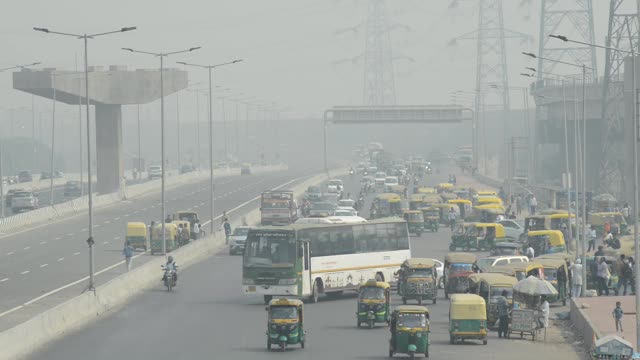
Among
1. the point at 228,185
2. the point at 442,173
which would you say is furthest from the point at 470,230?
the point at 442,173

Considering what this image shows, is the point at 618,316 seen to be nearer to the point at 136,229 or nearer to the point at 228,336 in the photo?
the point at 228,336

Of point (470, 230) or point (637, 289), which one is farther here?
point (470, 230)

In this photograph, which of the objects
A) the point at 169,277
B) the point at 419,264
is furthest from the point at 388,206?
the point at 419,264

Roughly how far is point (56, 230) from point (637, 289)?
61.3 m

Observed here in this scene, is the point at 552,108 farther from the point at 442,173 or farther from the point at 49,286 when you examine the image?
the point at 49,286

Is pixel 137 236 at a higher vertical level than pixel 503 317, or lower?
higher

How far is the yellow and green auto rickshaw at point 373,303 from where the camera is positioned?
42719 mm

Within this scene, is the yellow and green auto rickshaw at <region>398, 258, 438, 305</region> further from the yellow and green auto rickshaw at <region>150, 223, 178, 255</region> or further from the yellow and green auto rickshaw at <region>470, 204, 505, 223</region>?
the yellow and green auto rickshaw at <region>470, 204, 505, 223</region>

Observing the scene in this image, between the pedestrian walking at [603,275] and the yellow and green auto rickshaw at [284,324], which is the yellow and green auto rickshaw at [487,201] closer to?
the pedestrian walking at [603,275]

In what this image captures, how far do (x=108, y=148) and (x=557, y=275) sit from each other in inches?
3090

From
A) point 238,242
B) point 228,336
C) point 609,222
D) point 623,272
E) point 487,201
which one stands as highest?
point 487,201

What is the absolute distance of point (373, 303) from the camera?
43.0 m

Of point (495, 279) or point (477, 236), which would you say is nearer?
point (495, 279)

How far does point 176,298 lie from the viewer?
173 ft
